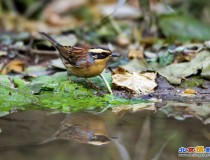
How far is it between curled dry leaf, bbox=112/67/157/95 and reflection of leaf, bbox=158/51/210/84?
0.80 ft

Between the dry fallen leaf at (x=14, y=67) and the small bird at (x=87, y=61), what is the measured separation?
3.73ft

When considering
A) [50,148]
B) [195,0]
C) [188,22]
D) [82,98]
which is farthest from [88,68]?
[195,0]

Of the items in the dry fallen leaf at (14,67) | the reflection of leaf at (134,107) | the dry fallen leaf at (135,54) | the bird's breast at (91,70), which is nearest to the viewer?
the reflection of leaf at (134,107)

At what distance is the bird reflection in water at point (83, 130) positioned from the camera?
439 cm

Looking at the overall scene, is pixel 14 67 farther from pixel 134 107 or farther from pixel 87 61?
pixel 134 107

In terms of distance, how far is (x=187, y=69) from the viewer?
629 centimetres

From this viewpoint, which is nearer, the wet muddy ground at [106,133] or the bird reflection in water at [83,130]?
the wet muddy ground at [106,133]

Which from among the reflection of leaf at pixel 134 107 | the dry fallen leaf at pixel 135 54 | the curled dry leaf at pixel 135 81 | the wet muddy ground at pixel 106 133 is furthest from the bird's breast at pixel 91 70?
the dry fallen leaf at pixel 135 54

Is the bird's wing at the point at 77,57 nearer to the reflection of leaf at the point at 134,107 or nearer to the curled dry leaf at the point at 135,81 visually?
the curled dry leaf at the point at 135,81

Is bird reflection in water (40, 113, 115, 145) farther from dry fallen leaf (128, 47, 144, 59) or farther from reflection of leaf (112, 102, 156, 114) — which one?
dry fallen leaf (128, 47, 144, 59)

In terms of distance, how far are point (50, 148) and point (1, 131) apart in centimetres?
67

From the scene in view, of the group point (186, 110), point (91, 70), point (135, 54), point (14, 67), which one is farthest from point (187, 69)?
point (14, 67)

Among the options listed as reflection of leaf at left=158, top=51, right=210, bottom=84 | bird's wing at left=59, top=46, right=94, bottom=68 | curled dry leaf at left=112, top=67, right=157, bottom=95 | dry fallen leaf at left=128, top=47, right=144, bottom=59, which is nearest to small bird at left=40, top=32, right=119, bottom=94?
bird's wing at left=59, top=46, right=94, bottom=68

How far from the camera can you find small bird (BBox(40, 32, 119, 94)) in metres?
5.73
